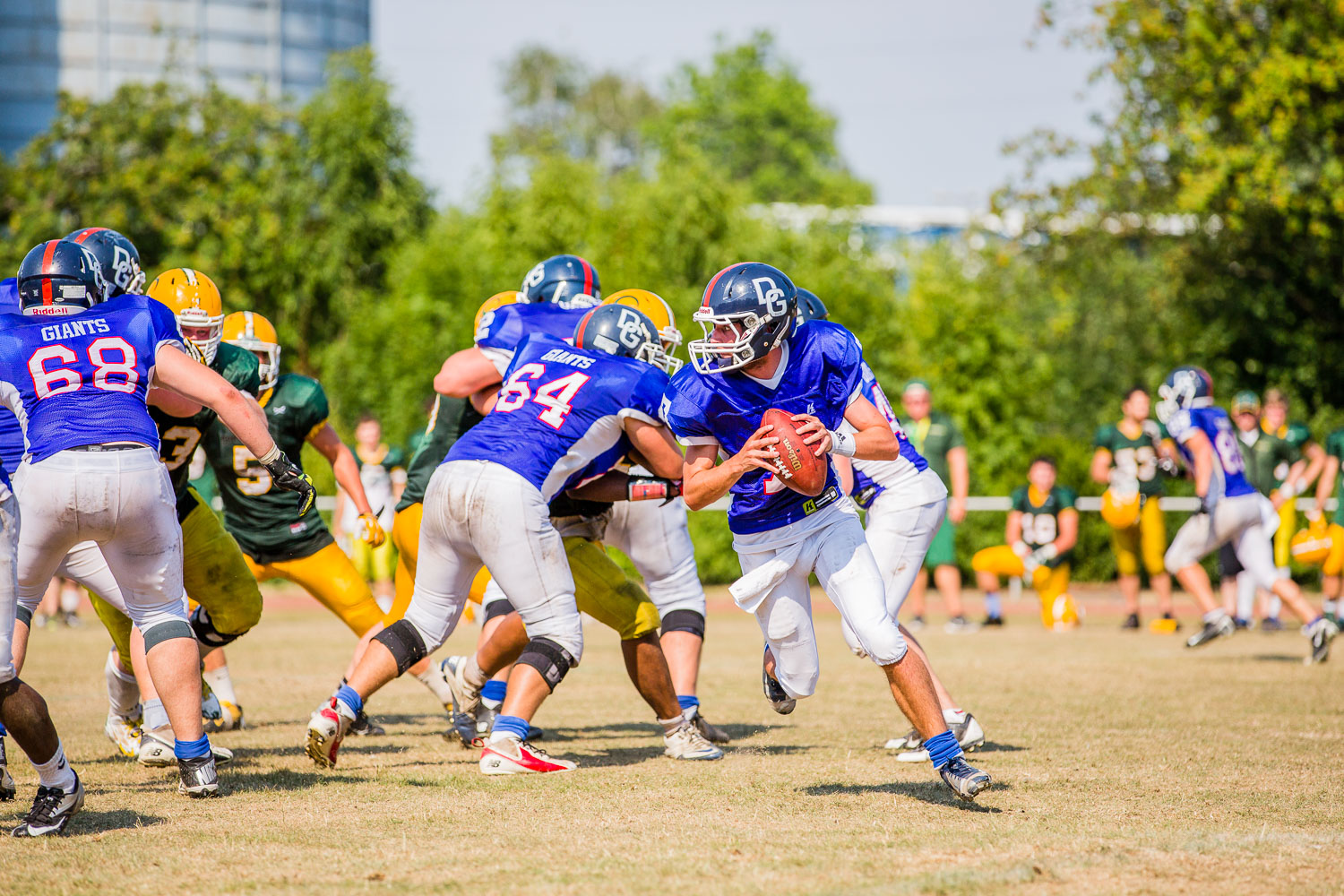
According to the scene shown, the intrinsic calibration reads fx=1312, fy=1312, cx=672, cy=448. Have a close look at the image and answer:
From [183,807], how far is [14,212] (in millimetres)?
25916

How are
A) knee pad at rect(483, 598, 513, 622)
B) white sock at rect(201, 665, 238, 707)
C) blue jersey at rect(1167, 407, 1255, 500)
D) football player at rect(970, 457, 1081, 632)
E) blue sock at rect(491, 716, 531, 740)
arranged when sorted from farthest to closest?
football player at rect(970, 457, 1081, 632)
blue jersey at rect(1167, 407, 1255, 500)
white sock at rect(201, 665, 238, 707)
knee pad at rect(483, 598, 513, 622)
blue sock at rect(491, 716, 531, 740)

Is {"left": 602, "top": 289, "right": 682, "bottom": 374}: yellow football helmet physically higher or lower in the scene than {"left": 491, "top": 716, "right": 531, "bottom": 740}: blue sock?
higher

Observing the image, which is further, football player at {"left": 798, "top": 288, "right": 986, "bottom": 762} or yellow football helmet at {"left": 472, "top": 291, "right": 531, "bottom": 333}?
yellow football helmet at {"left": 472, "top": 291, "right": 531, "bottom": 333}

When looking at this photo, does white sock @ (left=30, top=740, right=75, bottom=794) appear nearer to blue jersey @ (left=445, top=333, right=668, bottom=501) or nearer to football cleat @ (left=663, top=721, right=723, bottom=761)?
blue jersey @ (left=445, top=333, right=668, bottom=501)

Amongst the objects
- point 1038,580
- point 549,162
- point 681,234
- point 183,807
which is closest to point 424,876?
point 183,807

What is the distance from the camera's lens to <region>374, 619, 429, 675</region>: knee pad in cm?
555

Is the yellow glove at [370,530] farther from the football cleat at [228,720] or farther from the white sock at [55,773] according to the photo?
the white sock at [55,773]

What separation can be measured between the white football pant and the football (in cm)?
117

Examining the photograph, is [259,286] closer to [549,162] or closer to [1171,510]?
[549,162]

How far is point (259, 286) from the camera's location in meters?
27.8

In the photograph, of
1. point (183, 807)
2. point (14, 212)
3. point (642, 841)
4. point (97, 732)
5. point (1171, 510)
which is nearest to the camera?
point (642, 841)

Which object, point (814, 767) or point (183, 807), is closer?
point (183, 807)

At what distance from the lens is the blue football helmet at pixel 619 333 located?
19.6 feet

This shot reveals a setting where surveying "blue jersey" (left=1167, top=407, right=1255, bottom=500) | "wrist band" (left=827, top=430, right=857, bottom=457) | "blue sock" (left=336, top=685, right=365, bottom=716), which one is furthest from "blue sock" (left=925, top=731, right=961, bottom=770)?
"blue jersey" (left=1167, top=407, right=1255, bottom=500)
